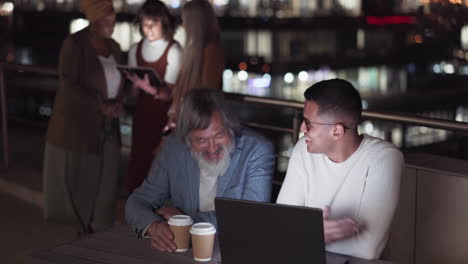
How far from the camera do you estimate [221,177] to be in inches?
103

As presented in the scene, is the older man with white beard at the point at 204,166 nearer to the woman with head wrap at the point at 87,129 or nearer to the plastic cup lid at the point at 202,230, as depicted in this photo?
the plastic cup lid at the point at 202,230

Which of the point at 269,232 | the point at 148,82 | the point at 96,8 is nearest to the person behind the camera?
the point at 269,232

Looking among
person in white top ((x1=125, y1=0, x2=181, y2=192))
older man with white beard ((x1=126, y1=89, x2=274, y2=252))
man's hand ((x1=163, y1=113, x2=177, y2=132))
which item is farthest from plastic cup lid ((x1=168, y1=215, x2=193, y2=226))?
person in white top ((x1=125, y1=0, x2=181, y2=192))

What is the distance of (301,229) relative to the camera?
71.9 inches

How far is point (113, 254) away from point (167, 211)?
326 millimetres

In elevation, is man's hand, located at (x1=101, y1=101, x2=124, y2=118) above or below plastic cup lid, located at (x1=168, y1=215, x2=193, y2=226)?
above

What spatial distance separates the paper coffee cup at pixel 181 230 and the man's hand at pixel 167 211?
0.26 meters

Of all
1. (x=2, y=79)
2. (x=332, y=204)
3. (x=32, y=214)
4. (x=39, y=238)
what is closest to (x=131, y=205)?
(x=332, y=204)

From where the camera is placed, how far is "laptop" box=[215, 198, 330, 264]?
182 cm

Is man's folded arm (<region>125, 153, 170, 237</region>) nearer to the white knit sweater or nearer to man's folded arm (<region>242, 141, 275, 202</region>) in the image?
man's folded arm (<region>242, 141, 275, 202</region>)

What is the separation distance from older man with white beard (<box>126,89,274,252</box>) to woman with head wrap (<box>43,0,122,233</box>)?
1538 mm

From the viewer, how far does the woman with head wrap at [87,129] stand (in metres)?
4.07

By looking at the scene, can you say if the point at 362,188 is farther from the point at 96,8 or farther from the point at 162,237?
the point at 96,8

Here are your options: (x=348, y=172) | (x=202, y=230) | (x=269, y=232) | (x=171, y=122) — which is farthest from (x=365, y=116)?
(x=269, y=232)
